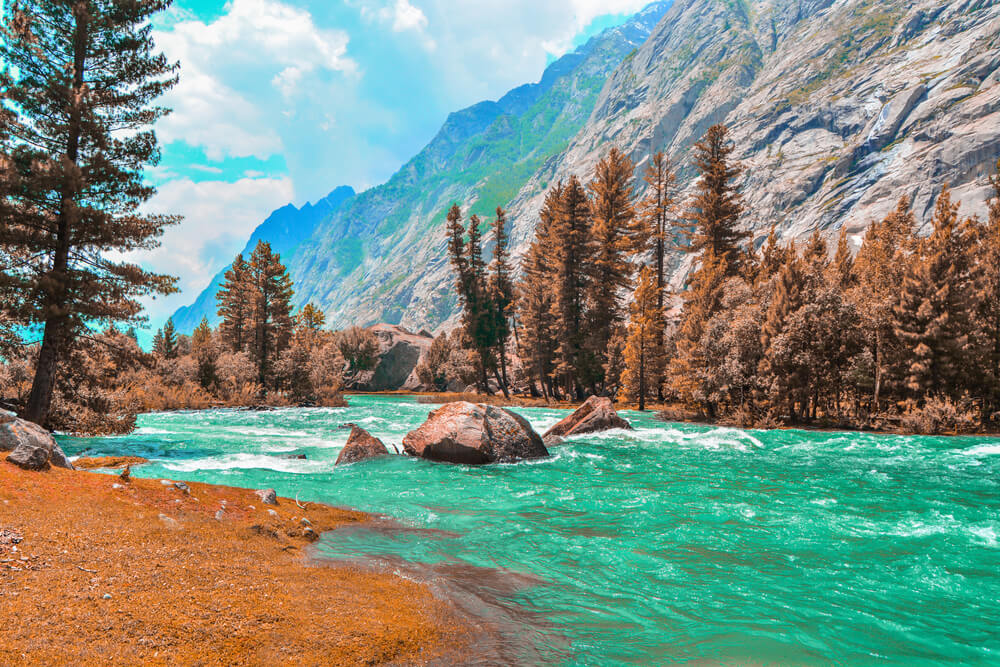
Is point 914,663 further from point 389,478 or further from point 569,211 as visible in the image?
point 569,211

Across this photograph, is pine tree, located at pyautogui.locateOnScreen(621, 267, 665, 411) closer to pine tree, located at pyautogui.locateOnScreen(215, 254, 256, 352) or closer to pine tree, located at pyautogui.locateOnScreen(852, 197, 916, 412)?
pine tree, located at pyautogui.locateOnScreen(852, 197, 916, 412)

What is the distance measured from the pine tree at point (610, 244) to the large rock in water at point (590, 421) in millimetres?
20224

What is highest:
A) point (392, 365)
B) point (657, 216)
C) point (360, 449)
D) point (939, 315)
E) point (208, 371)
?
point (657, 216)

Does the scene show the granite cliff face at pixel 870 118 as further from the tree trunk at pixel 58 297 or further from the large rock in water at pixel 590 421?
the tree trunk at pixel 58 297

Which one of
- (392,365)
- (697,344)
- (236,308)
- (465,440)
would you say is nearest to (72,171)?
(465,440)

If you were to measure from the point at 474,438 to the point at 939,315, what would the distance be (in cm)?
2348

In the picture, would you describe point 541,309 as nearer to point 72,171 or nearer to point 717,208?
point 717,208

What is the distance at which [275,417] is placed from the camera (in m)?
30.9

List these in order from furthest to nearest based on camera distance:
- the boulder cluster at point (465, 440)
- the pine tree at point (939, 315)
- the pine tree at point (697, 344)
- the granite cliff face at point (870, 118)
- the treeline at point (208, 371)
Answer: the granite cliff face at point (870, 118)
the pine tree at point (697, 344)
the pine tree at point (939, 315)
the treeline at point (208, 371)
the boulder cluster at point (465, 440)

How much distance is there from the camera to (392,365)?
76.3 meters

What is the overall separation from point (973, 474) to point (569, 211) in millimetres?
33801

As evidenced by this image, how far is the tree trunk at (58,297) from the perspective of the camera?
13.8 meters

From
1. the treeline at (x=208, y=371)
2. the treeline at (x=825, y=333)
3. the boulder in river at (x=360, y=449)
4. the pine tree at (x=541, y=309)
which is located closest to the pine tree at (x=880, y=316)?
the treeline at (x=825, y=333)

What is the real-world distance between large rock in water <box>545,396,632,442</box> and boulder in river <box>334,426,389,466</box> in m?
7.50
